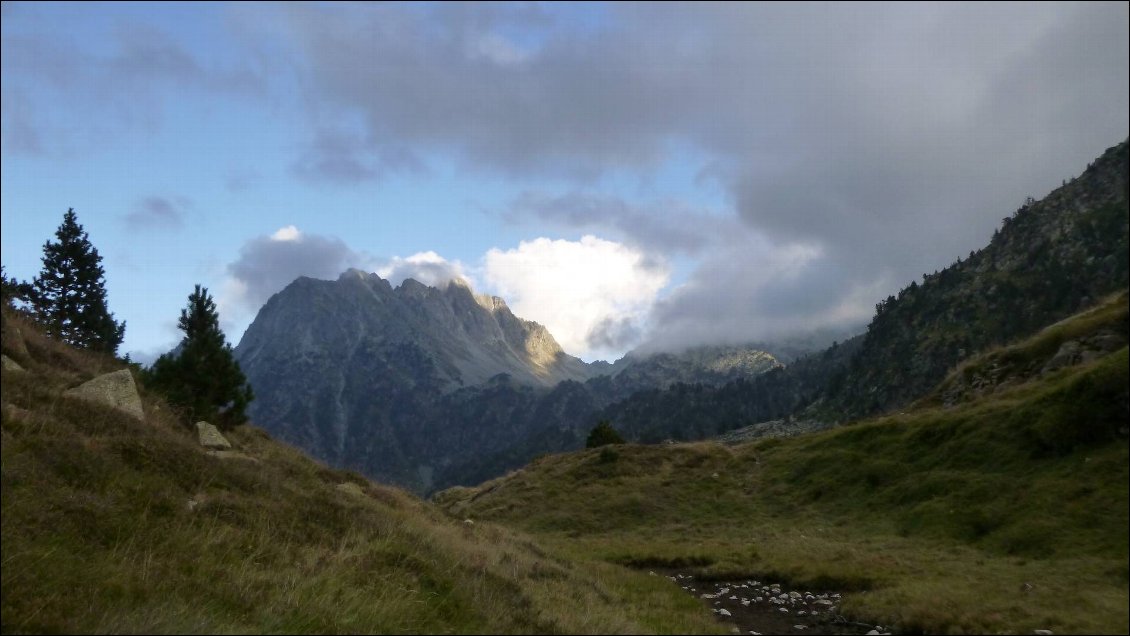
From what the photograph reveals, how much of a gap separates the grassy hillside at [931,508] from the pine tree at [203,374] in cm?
1567

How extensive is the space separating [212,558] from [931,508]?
27461mm

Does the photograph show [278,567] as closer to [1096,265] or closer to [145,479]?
[145,479]

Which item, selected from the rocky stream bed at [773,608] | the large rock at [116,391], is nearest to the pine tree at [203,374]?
the large rock at [116,391]

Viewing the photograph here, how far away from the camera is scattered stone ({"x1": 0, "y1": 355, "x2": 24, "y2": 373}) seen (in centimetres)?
1464

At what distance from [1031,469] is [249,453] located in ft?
96.0

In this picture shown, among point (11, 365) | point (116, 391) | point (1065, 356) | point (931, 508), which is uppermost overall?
point (1065, 356)

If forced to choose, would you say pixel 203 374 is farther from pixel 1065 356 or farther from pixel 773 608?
pixel 1065 356

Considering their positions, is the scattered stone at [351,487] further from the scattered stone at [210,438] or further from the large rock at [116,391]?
the large rock at [116,391]

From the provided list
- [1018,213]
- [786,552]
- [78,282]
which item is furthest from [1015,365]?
[1018,213]

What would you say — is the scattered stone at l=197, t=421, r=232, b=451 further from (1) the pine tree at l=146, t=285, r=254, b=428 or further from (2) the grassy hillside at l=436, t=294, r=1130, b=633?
(2) the grassy hillside at l=436, t=294, r=1130, b=633

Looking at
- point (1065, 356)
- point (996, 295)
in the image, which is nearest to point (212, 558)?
point (1065, 356)

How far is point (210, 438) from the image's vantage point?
20719 mm

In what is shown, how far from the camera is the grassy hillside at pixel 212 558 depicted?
23.4ft

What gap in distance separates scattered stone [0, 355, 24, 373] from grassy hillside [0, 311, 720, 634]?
419 mm
